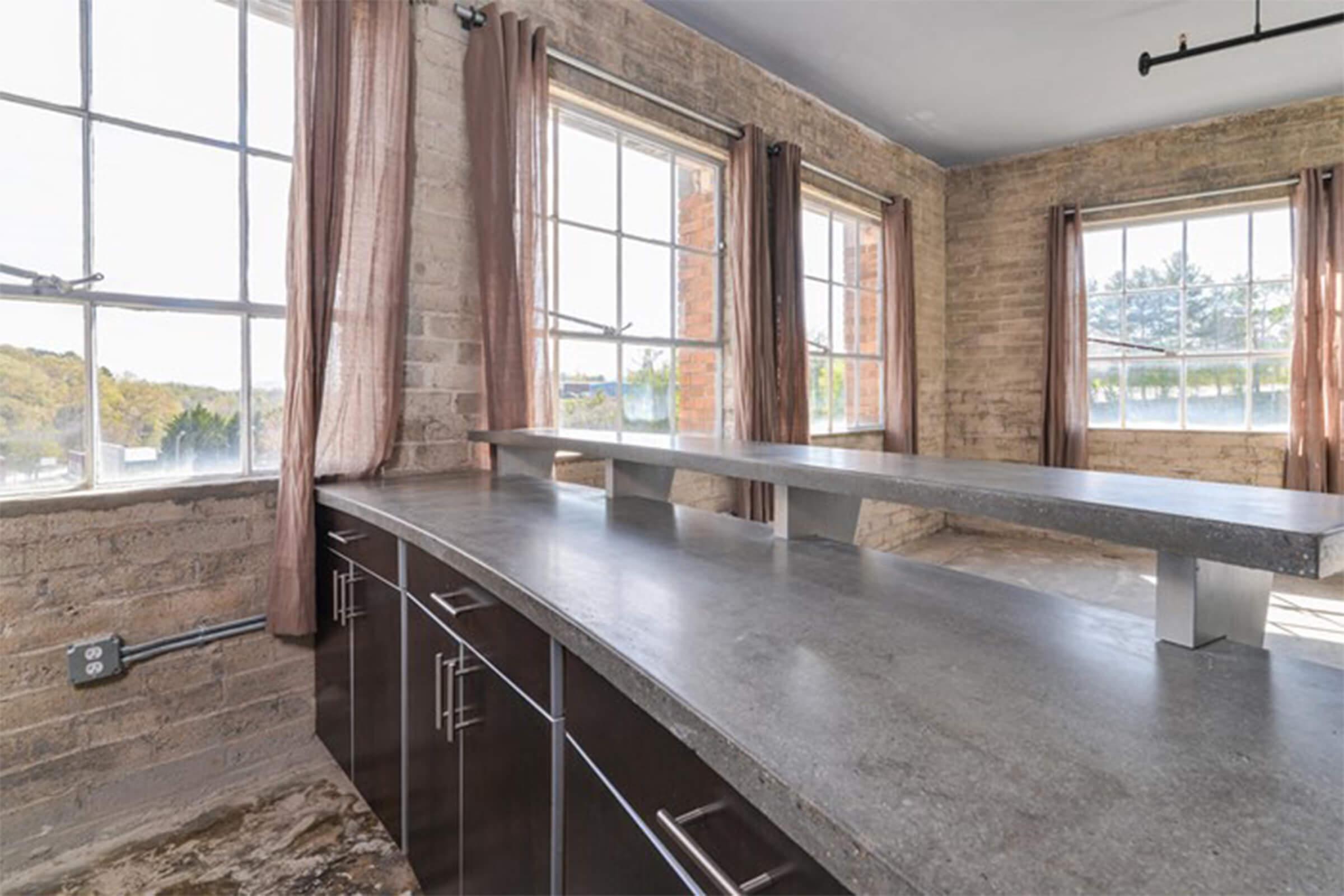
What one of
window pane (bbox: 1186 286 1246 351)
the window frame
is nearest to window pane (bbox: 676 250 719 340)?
the window frame

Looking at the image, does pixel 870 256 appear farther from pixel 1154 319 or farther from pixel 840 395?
pixel 1154 319

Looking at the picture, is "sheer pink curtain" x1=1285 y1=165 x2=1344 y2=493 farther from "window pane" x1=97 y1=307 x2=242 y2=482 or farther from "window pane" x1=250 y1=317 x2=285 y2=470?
"window pane" x1=97 y1=307 x2=242 y2=482

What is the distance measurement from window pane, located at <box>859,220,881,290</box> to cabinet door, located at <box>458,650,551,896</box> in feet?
14.4

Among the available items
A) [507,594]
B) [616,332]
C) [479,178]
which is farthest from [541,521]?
[616,332]

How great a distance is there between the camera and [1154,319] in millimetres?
5023

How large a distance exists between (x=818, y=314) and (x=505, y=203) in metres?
2.60

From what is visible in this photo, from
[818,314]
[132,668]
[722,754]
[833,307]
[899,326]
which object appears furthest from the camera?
[899,326]

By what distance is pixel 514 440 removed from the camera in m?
2.23

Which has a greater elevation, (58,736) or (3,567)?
(3,567)

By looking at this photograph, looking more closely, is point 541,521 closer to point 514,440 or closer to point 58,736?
point 514,440

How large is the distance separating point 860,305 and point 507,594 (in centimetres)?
438

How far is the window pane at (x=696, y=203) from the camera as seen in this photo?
11.8 feet

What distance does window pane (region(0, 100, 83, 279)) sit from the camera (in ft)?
5.58

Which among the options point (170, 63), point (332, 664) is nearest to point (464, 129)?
point (170, 63)
